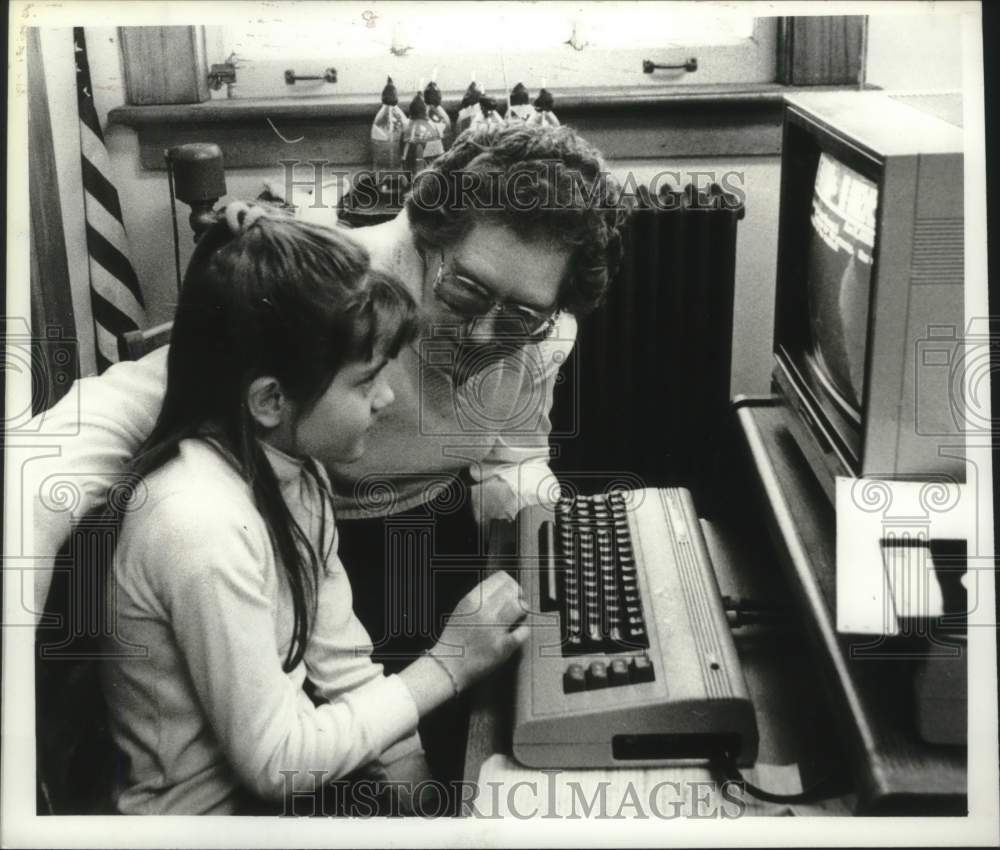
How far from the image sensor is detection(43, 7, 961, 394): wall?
3.09 feet

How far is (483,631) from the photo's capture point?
2.93ft

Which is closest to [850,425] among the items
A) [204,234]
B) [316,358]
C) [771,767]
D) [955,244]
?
[955,244]

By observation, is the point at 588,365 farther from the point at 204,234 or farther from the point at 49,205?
the point at 49,205

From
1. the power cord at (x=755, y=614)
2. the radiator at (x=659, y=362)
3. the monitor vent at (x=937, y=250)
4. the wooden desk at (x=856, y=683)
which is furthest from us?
the radiator at (x=659, y=362)

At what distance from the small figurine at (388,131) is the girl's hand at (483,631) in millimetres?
400

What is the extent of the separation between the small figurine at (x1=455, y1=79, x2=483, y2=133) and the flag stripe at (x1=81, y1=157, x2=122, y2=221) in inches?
13.3

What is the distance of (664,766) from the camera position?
796mm

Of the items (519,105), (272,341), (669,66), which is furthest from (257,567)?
(669,66)

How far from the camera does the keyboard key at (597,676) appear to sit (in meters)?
0.79

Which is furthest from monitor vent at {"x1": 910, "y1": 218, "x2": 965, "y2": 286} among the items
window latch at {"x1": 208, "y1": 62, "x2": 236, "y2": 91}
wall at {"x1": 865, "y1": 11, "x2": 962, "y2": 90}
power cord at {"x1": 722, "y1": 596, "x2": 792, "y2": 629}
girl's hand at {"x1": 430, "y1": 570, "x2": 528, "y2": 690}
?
window latch at {"x1": 208, "y1": 62, "x2": 236, "y2": 91}

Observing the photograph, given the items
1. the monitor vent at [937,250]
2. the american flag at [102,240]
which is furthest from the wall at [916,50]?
the american flag at [102,240]

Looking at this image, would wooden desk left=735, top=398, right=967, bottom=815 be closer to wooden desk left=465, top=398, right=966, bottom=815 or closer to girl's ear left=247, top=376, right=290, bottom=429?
wooden desk left=465, top=398, right=966, bottom=815

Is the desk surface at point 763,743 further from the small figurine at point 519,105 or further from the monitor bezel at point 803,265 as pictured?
the small figurine at point 519,105

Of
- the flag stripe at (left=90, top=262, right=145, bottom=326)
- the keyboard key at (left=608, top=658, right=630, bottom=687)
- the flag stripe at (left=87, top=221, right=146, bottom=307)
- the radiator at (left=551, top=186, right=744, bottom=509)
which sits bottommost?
the keyboard key at (left=608, top=658, right=630, bottom=687)
